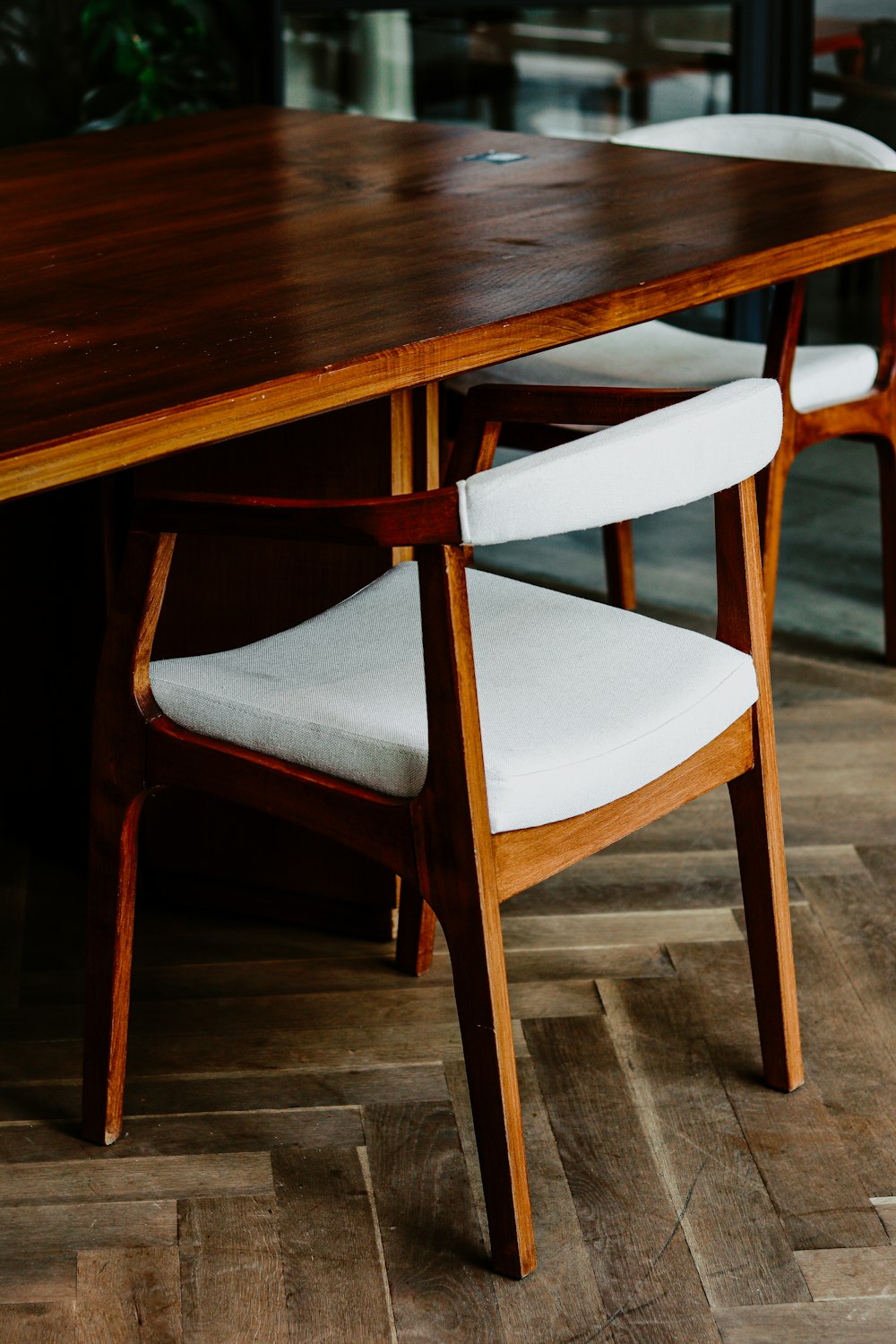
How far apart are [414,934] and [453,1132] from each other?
0.28 metres

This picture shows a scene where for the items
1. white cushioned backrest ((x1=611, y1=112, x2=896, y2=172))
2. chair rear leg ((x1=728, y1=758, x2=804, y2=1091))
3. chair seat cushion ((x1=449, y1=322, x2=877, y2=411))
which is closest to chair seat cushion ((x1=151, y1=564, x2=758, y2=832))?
chair rear leg ((x1=728, y1=758, x2=804, y2=1091))

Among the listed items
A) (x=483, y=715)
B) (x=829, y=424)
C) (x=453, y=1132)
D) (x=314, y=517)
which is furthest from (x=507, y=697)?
(x=829, y=424)

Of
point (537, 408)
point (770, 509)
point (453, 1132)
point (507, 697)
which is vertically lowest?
point (453, 1132)

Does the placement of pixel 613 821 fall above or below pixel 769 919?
above

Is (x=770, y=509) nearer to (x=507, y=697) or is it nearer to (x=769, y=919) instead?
(x=769, y=919)

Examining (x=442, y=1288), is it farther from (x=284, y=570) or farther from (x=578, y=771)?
(x=284, y=570)

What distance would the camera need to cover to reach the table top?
1336 mm

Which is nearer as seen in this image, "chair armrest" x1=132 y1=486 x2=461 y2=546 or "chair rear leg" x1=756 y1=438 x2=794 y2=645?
"chair armrest" x1=132 y1=486 x2=461 y2=546

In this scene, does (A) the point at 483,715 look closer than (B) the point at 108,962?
Yes

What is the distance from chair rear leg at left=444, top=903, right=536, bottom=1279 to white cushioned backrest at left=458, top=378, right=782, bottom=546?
0.33 m

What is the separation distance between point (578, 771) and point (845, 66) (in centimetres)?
299

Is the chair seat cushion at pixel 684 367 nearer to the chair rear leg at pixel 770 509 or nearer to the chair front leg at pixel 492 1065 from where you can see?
the chair rear leg at pixel 770 509

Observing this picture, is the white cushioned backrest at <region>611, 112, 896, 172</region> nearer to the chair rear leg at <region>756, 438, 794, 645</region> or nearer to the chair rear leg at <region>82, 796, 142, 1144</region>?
the chair rear leg at <region>756, 438, 794, 645</region>

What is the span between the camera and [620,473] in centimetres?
126
